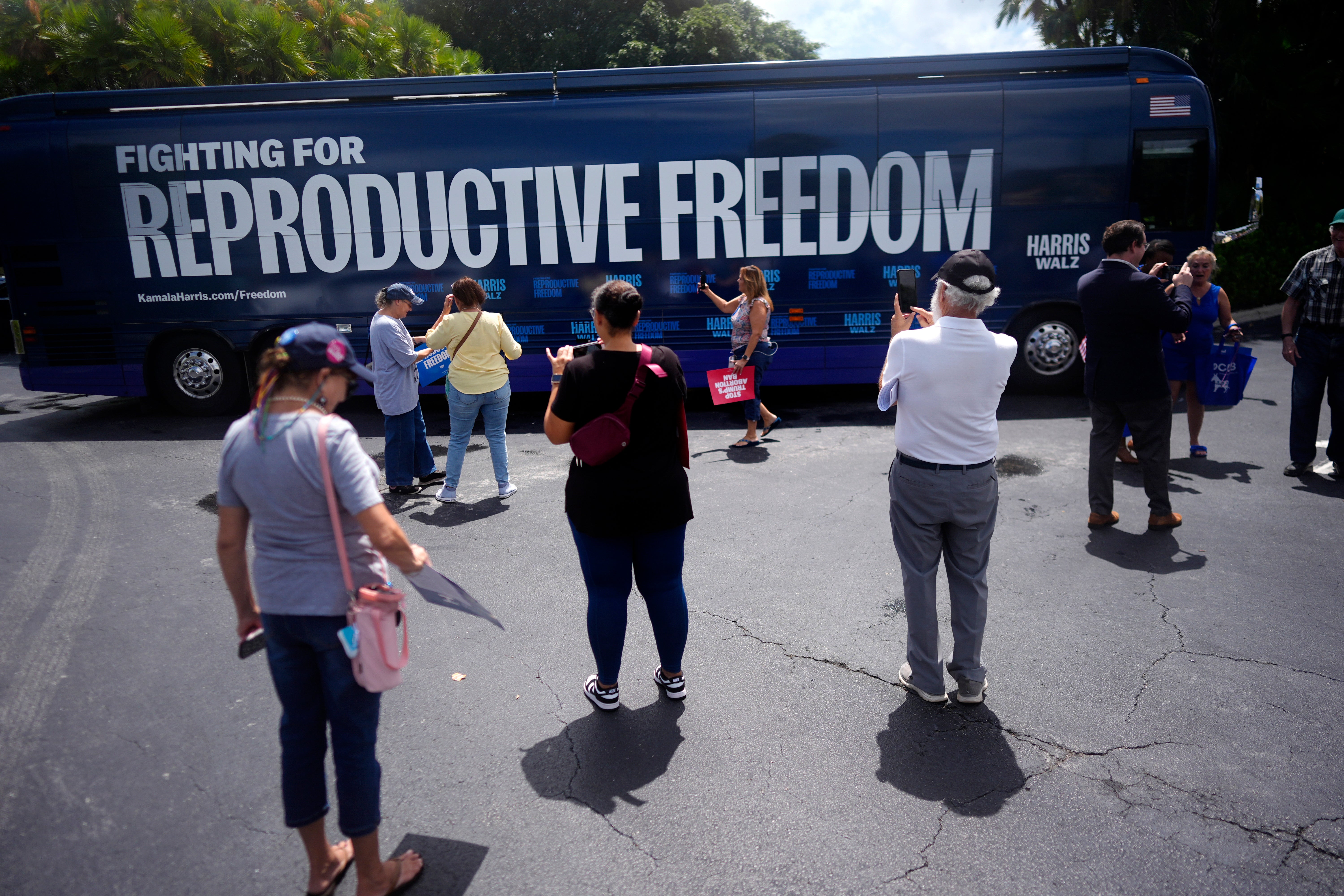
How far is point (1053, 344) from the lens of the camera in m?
9.80

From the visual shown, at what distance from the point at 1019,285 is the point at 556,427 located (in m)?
7.69

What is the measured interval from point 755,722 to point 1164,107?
8.71 m

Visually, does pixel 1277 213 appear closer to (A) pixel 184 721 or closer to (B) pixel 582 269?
(B) pixel 582 269

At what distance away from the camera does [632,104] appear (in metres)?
9.33

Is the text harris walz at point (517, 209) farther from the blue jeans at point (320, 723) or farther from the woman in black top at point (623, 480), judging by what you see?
the blue jeans at point (320, 723)

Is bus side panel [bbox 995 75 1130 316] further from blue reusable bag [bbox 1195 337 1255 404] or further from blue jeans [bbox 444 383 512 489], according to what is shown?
→ blue jeans [bbox 444 383 512 489]

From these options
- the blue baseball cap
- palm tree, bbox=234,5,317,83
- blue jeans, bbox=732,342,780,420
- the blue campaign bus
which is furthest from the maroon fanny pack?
palm tree, bbox=234,5,317,83

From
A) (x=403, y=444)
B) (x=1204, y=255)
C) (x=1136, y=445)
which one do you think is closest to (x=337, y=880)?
(x=403, y=444)

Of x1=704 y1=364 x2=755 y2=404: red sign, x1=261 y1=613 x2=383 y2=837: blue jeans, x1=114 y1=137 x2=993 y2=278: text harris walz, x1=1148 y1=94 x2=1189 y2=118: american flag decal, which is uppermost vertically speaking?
x1=1148 y1=94 x2=1189 y2=118: american flag decal

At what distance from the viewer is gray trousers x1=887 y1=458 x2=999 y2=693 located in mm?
3488

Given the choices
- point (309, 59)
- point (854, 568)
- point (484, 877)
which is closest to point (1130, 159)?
point (854, 568)

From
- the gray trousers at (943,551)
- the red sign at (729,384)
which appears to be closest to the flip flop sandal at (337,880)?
the gray trousers at (943,551)

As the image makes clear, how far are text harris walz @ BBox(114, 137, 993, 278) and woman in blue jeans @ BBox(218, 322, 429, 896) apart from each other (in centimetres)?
718

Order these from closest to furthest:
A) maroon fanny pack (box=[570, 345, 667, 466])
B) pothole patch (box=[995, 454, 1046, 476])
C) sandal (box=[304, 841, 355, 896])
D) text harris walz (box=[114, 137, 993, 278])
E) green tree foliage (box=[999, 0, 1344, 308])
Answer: sandal (box=[304, 841, 355, 896])
maroon fanny pack (box=[570, 345, 667, 466])
pothole patch (box=[995, 454, 1046, 476])
text harris walz (box=[114, 137, 993, 278])
green tree foliage (box=[999, 0, 1344, 308])
